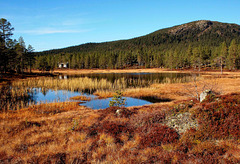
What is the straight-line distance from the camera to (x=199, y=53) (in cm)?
9319

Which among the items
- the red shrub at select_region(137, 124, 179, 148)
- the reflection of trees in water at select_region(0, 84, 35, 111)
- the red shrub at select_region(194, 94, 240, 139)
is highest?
the red shrub at select_region(194, 94, 240, 139)

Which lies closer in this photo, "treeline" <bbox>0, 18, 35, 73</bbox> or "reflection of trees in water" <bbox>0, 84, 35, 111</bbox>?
"reflection of trees in water" <bbox>0, 84, 35, 111</bbox>

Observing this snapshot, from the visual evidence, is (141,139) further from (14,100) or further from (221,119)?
(14,100)

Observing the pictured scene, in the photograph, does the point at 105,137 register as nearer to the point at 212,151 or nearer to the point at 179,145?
the point at 179,145

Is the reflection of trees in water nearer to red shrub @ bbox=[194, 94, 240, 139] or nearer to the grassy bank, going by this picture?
the grassy bank

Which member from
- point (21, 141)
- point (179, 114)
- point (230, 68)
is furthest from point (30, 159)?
point (230, 68)

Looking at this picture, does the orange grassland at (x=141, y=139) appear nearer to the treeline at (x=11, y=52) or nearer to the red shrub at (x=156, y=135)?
the red shrub at (x=156, y=135)

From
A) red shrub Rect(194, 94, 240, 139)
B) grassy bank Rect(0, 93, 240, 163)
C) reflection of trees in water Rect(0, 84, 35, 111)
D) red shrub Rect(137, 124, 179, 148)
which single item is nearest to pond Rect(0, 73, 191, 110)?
reflection of trees in water Rect(0, 84, 35, 111)

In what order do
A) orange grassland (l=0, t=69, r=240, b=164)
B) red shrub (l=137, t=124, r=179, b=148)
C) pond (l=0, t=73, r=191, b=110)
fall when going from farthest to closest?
pond (l=0, t=73, r=191, b=110) < red shrub (l=137, t=124, r=179, b=148) < orange grassland (l=0, t=69, r=240, b=164)

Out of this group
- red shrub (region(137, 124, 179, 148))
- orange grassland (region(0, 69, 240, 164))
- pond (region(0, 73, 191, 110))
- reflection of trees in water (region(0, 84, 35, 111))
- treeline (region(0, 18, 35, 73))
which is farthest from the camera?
treeline (region(0, 18, 35, 73))

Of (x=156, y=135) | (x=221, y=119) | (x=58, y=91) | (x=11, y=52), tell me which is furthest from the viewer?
(x=11, y=52)

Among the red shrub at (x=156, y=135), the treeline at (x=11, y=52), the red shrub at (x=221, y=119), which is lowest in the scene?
the red shrub at (x=156, y=135)

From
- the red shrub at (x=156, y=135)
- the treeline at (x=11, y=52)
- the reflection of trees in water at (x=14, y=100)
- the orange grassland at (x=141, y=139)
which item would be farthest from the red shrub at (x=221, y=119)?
the treeline at (x=11, y=52)

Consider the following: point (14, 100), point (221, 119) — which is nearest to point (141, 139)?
point (221, 119)
